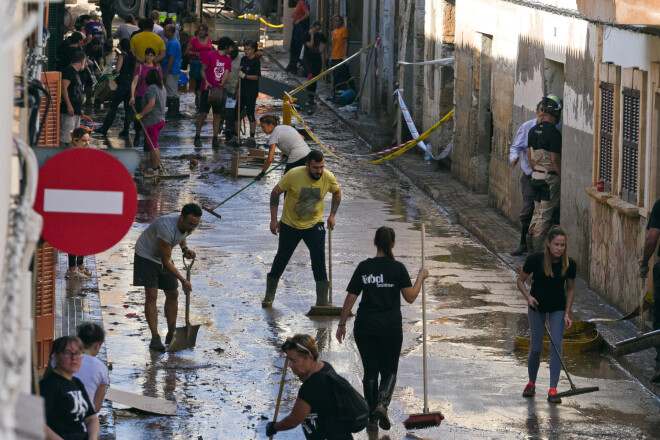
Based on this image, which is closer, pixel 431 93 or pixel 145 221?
pixel 145 221

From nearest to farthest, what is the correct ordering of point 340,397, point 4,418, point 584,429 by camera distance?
1. point 4,418
2. point 340,397
3. point 584,429

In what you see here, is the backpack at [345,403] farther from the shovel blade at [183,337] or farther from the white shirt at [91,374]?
the shovel blade at [183,337]

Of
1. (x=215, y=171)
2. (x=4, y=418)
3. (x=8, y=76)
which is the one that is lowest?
(x=215, y=171)

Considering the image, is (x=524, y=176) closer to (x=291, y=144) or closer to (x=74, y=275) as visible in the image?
(x=291, y=144)

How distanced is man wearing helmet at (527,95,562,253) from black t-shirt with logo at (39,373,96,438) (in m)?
9.19

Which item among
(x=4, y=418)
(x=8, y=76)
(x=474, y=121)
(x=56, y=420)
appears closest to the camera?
(x=4, y=418)

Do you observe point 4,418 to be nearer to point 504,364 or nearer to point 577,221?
point 504,364

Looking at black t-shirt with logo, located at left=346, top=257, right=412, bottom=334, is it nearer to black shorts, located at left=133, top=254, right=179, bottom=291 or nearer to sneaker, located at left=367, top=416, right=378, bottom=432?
sneaker, located at left=367, top=416, right=378, bottom=432

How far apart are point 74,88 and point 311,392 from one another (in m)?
12.2

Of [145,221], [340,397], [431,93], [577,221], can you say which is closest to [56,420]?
[340,397]

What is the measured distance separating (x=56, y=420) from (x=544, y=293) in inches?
177

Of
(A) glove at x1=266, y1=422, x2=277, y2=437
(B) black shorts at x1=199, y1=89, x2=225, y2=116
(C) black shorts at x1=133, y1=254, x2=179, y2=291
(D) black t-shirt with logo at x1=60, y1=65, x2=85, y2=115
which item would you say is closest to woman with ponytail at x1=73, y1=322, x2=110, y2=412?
(A) glove at x1=266, y1=422, x2=277, y2=437

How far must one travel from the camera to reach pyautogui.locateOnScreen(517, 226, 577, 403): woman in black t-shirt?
9.95 m

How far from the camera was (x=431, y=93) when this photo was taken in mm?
23469
